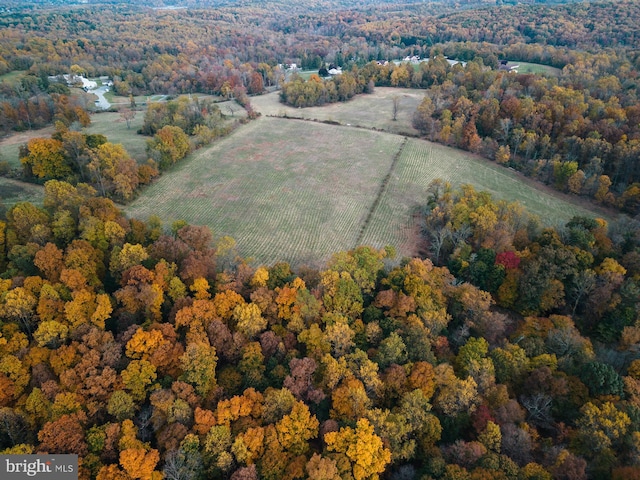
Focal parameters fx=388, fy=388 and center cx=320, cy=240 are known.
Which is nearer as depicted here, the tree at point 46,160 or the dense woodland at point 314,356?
the dense woodland at point 314,356

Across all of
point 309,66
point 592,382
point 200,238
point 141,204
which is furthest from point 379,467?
point 309,66

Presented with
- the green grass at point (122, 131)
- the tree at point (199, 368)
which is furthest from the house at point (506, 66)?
the tree at point (199, 368)

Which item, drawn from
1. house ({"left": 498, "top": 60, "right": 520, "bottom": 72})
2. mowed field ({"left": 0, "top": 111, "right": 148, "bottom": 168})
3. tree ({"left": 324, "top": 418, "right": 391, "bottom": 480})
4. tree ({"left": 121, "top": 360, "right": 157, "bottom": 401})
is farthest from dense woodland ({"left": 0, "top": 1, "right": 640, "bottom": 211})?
tree ({"left": 324, "top": 418, "right": 391, "bottom": 480})

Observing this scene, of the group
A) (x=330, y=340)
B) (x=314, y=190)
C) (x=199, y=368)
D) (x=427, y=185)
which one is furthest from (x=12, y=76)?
(x=330, y=340)

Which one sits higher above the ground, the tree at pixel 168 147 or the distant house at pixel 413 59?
the distant house at pixel 413 59

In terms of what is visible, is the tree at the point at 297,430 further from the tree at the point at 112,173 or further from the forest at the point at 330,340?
the tree at the point at 112,173

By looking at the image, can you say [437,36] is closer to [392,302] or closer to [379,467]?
[392,302]
